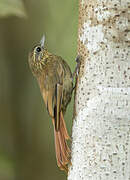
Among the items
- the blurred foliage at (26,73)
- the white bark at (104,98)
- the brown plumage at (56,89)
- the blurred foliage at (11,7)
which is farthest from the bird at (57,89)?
the blurred foliage at (26,73)

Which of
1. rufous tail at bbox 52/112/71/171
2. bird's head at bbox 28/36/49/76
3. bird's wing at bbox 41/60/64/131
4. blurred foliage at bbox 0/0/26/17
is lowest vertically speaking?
rufous tail at bbox 52/112/71/171

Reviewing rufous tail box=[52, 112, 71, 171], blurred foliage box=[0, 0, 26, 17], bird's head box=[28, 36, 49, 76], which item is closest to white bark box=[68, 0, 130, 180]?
rufous tail box=[52, 112, 71, 171]

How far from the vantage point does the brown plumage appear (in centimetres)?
227

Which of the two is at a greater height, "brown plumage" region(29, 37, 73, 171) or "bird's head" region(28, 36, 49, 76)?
"bird's head" region(28, 36, 49, 76)

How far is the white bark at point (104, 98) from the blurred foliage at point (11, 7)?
0.59 m

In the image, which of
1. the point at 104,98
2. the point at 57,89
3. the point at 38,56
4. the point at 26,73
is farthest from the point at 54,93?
the point at 26,73

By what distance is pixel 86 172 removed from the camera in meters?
1.88

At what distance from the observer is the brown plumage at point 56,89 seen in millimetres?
2268

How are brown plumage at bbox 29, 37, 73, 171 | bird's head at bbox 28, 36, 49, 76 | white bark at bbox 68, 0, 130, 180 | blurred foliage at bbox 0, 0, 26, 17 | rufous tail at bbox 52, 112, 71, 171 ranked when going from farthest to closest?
bird's head at bbox 28, 36, 49, 76, blurred foliage at bbox 0, 0, 26, 17, brown plumage at bbox 29, 37, 73, 171, rufous tail at bbox 52, 112, 71, 171, white bark at bbox 68, 0, 130, 180

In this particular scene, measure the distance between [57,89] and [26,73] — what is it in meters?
1.98

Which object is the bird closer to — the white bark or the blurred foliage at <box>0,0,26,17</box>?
the white bark

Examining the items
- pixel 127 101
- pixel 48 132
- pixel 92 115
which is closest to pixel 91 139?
pixel 92 115

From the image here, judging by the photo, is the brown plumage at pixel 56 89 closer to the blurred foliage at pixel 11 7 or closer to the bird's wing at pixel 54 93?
the bird's wing at pixel 54 93

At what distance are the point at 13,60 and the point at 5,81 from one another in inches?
10.8
